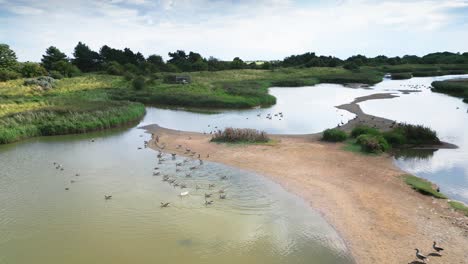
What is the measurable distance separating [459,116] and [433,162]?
65.9 ft

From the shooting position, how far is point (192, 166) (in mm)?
23469

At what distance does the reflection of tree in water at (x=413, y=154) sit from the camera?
2578 centimetres

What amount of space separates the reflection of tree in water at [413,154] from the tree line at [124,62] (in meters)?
56.2

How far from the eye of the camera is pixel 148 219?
16.3 meters

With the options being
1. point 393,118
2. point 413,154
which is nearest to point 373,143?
point 413,154

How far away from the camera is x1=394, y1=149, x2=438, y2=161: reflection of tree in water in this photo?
25.8 meters

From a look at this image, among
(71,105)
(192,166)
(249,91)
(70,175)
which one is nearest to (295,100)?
(249,91)

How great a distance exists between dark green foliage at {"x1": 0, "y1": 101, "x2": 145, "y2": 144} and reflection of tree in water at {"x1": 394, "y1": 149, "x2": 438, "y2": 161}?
25129 millimetres

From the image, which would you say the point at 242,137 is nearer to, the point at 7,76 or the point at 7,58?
the point at 7,76

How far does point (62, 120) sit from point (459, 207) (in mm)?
30780

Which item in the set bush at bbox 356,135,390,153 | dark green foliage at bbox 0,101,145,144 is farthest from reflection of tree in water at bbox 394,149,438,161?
dark green foliage at bbox 0,101,145,144

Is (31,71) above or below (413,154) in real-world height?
above

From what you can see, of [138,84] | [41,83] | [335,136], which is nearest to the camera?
[335,136]

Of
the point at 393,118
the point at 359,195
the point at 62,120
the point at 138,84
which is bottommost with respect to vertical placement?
the point at 359,195
